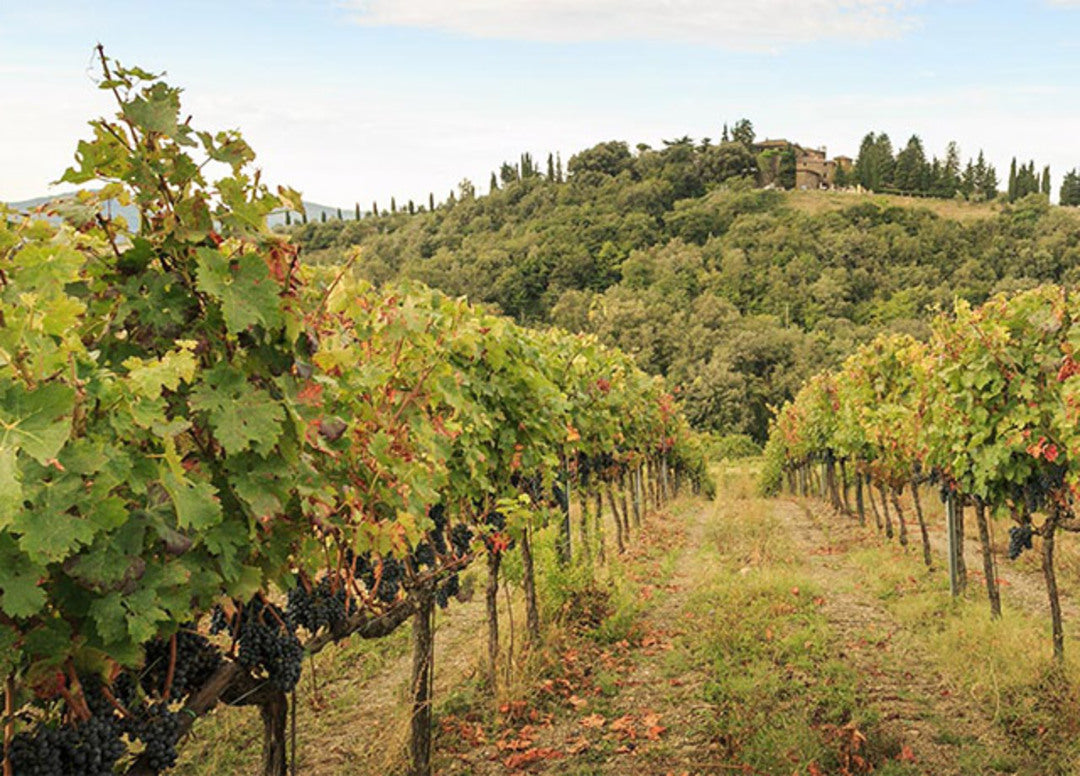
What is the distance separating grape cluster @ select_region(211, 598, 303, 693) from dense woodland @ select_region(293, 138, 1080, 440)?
3976 cm

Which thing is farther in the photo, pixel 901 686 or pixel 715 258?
pixel 715 258

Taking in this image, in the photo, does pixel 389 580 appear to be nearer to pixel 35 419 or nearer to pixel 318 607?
pixel 318 607

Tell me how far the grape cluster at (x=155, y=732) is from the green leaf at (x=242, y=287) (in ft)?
4.03

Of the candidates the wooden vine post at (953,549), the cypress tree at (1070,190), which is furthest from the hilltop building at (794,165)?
the wooden vine post at (953,549)

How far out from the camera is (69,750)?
7.61ft

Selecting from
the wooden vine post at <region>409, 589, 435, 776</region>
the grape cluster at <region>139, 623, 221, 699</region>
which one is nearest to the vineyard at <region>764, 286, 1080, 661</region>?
the wooden vine post at <region>409, 589, 435, 776</region>

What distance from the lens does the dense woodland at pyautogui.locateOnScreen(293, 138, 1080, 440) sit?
191 ft

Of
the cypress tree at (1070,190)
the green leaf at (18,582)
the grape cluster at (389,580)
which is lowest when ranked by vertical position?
the grape cluster at (389,580)

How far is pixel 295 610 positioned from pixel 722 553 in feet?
44.0

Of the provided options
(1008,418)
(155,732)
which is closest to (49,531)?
(155,732)

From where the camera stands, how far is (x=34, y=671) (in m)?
2.29

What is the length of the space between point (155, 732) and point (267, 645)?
604mm

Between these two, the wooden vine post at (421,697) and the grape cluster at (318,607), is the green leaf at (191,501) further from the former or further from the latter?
the wooden vine post at (421,697)

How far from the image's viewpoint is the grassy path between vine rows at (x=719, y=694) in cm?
639
